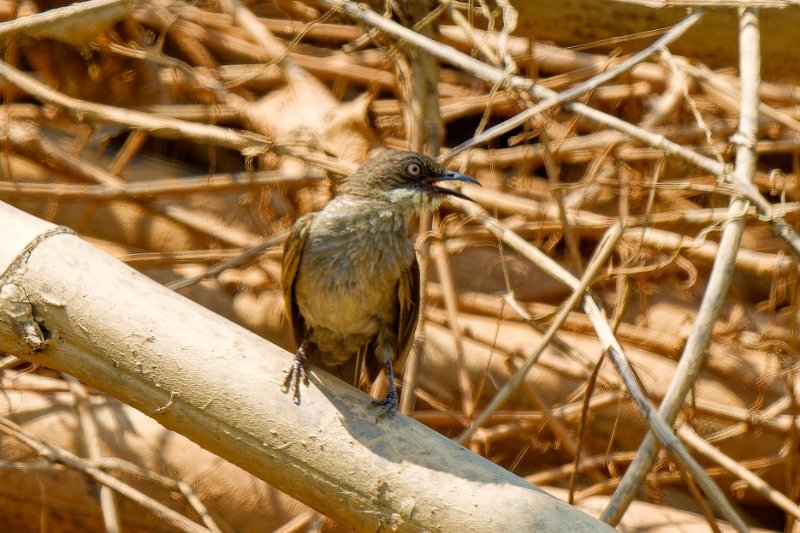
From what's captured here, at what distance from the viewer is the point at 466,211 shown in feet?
→ 12.8

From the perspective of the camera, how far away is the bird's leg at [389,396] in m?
2.85

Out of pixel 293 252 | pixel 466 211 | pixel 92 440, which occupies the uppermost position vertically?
pixel 466 211

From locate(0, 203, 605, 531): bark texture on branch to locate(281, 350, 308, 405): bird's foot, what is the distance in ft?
0.19

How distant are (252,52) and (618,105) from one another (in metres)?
2.16

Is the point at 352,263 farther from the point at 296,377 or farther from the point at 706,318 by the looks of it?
the point at 706,318

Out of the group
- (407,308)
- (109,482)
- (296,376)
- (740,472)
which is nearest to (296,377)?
(296,376)

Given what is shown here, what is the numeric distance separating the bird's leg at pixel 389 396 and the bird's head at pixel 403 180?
0.55 metres

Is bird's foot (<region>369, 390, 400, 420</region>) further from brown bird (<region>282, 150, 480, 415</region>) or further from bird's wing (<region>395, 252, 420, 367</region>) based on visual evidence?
bird's wing (<region>395, 252, 420, 367</region>)

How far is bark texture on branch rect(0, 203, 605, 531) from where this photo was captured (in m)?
2.57

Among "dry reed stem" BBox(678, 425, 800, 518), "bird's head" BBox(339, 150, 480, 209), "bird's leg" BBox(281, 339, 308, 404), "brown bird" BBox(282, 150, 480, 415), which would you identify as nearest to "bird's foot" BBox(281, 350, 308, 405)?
"bird's leg" BBox(281, 339, 308, 404)

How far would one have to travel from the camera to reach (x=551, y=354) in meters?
4.86

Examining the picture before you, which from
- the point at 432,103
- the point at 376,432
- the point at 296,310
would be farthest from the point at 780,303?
the point at 376,432

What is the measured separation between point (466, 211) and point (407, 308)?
555 millimetres

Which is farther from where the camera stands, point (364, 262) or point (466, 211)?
point (466, 211)
